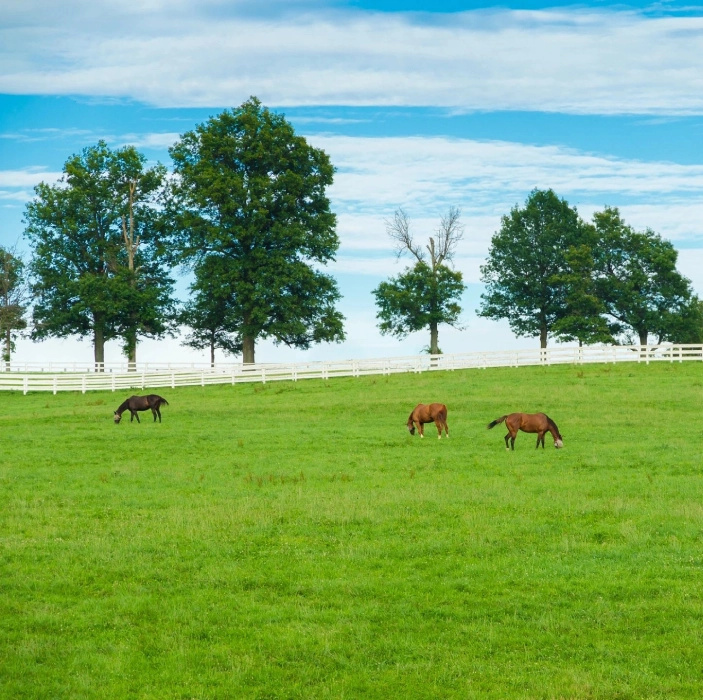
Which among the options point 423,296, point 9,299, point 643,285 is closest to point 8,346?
point 9,299

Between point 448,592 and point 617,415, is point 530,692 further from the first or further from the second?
point 617,415

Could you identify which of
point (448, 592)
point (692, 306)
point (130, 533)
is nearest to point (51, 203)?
point (692, 306)

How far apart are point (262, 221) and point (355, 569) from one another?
46301 mm

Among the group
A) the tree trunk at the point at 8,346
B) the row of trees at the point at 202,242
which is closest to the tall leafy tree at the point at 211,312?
the row of trees at the point at 202,242

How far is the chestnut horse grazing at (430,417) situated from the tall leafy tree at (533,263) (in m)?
42.9

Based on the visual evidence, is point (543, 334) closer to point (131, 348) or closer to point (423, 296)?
point (423, 296)

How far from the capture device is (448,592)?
12484 mm

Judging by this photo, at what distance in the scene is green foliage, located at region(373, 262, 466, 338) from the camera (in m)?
65.2

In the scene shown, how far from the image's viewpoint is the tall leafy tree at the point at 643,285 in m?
68.4

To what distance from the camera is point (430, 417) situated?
28.5m

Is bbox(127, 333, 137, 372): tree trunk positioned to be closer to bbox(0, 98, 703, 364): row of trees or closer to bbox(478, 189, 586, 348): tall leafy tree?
bbox(0, 98, 703, 364): row of trees

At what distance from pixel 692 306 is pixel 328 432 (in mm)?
47323

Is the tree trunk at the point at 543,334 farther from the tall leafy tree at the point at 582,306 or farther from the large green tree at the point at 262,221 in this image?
the large green tree at the point at 262,221

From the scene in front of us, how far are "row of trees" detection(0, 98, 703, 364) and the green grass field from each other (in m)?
31.5
